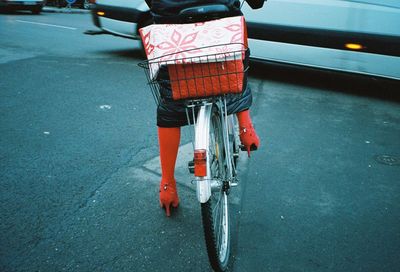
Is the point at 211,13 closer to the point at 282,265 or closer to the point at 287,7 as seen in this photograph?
the point at 282,265

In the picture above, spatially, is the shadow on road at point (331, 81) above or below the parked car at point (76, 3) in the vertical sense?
above

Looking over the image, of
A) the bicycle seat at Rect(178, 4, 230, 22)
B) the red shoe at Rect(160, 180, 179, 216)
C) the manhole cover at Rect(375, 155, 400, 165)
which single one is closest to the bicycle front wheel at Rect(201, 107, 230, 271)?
the red shoe at Rect(160, 180, 179, 216)

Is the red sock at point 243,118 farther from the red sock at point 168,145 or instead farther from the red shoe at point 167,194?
the red shoe at point 167,194

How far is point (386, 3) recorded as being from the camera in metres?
5.11

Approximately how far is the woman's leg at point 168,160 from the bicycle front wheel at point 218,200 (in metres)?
0.30

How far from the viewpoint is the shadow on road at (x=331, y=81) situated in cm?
597

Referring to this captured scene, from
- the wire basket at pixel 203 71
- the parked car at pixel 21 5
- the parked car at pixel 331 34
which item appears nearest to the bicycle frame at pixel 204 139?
the wire basket at pixel 203 71

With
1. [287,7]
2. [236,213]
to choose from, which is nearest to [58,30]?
[287,7]

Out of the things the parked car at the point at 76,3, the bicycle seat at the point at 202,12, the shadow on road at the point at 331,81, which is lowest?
the parked car at the point at 76,3

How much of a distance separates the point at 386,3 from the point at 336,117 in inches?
69.9

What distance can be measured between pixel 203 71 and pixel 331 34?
4.29 metres

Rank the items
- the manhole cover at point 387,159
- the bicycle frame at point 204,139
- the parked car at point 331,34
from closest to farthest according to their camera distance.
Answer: the bicycle frame at point 204,139 < the manhole cover at point 387,159 < the parked car at point 331,34

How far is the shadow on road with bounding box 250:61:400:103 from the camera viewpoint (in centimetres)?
597

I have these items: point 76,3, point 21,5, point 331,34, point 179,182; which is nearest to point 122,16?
point 331,34
